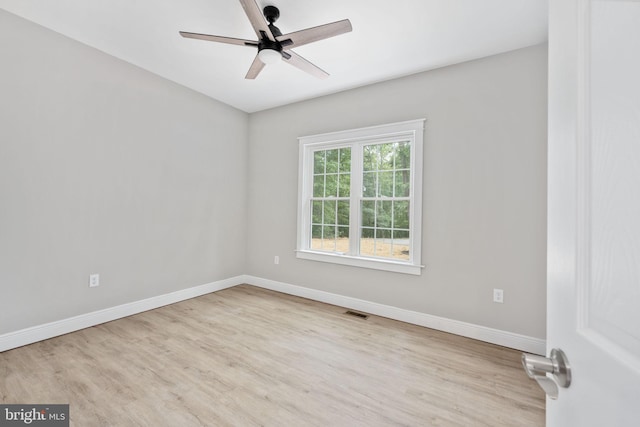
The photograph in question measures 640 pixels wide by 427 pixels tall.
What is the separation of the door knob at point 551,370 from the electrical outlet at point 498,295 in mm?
2385

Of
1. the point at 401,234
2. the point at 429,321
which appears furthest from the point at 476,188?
the point at 429,321

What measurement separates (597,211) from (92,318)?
3.86 m

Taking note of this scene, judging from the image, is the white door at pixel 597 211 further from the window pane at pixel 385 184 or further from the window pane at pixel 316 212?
the window pane at pixel 316 212

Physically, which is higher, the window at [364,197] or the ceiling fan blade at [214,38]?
the ceiling fan blade at [214,38]

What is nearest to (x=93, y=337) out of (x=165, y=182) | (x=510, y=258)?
(x=165, y=182)

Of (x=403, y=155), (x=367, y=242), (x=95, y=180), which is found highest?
(x=403, y=155)

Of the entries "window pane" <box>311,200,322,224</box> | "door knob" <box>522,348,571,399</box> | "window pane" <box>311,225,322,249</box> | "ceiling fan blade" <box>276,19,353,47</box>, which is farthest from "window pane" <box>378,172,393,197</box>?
"door knob" <box>522,348,571,399</box>

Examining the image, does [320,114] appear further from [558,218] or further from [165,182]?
[558,218]

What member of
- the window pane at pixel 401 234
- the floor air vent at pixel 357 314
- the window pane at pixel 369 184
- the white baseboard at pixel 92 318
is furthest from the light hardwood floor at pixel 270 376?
the window pane at pixel 369 184

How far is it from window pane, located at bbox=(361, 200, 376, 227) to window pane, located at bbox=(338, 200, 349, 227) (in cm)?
24

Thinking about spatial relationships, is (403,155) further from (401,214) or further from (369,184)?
(401,214)

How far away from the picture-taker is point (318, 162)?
406 centimetres

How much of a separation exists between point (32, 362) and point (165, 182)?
6.80 ft

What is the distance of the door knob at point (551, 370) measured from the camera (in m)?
0.57
